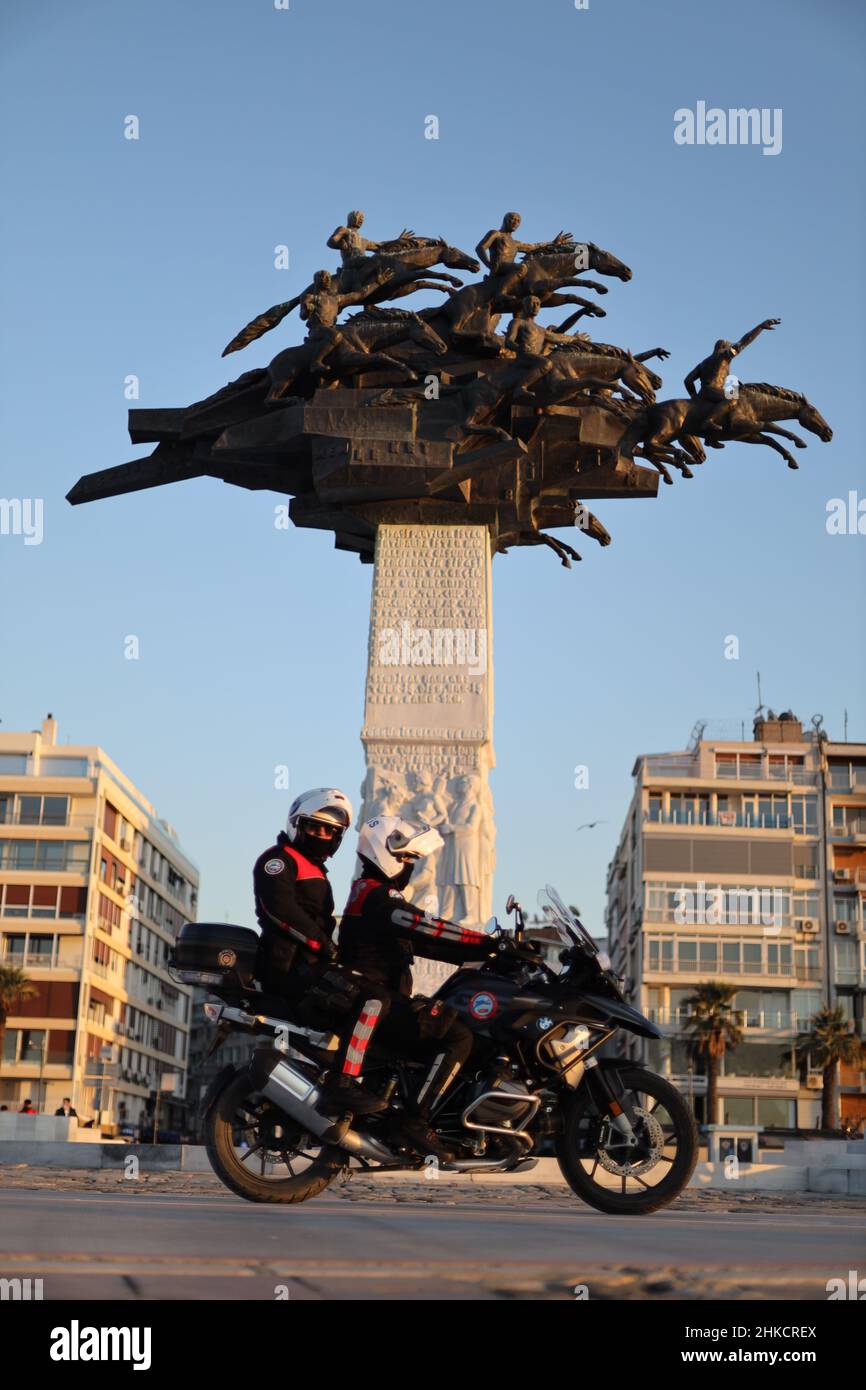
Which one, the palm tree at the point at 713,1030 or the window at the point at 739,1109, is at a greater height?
the palm tree at the point at 713,1030

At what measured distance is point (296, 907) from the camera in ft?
21.3

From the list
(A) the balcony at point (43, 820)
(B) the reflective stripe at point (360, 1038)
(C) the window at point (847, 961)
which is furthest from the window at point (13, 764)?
(B) the reflective stripe at point (360, 1038)

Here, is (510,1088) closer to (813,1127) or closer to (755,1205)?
(755,1205)

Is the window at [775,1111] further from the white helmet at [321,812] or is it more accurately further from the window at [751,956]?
the white helmet at [321,812]

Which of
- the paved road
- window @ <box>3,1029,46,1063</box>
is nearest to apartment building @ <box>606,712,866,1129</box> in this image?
window @ <box>3,1029,46,1063</box>

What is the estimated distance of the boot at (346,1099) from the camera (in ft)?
20.2

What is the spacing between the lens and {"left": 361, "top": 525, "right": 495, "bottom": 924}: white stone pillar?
18406 mm

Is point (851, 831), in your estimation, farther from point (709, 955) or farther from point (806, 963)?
point (709, 955)

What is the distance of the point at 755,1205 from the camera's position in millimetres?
10922

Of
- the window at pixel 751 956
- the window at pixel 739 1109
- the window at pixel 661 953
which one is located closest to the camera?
the window at pixel 739 1109

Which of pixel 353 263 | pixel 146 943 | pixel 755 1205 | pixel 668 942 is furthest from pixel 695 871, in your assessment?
pixel 755 1205

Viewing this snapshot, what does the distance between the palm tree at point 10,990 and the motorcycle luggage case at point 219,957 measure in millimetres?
40976

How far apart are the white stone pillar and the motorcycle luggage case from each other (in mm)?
11462

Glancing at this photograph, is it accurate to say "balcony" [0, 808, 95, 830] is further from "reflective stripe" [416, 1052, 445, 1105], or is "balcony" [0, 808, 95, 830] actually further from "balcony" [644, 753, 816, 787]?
"reflective stripe" [416, 1052, 445, 1105]
